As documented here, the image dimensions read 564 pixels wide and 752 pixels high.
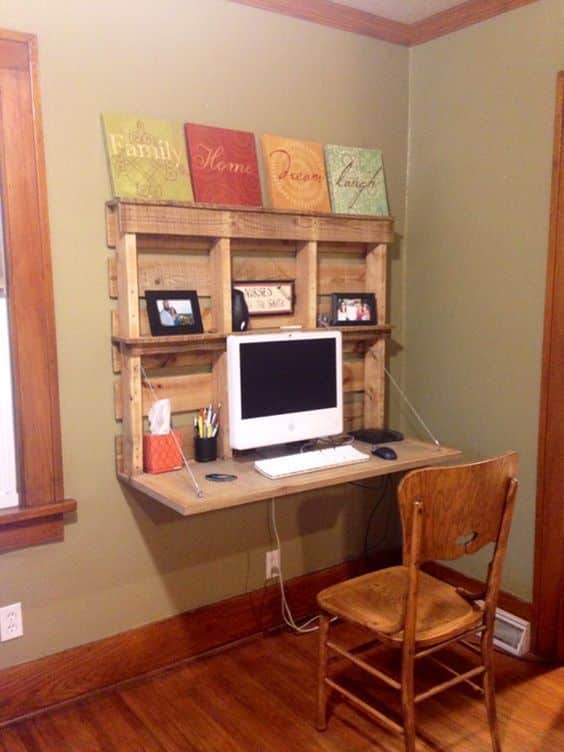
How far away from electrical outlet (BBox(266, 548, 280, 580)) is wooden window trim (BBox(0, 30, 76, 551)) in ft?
2.89

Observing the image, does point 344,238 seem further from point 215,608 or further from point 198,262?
point 215,608

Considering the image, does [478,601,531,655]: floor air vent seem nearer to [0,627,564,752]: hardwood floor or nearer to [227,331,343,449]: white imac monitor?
[0,627,564,752]: hardwood floor

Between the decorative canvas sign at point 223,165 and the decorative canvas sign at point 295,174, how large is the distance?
0.07m

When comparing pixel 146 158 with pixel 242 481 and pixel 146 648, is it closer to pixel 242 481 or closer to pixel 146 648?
pixel 242 481

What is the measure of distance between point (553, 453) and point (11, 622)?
6.35ft

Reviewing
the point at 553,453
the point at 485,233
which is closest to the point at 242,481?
the point at 553,453

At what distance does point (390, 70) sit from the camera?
291 centimetres

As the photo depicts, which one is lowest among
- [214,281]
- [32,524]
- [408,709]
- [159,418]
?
[408,709]

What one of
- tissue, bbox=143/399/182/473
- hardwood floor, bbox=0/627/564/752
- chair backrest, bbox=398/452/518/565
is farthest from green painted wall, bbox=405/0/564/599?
tissue, bbox=143/399/182/473

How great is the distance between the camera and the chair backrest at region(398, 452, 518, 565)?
5.77ft

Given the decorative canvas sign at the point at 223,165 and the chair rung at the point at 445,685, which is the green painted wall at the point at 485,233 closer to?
the chair rung at the point at 445,685

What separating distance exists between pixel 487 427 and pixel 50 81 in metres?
2.00

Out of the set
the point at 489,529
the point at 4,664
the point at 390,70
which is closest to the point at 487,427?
the point at 489,529

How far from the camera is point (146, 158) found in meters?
2.28
